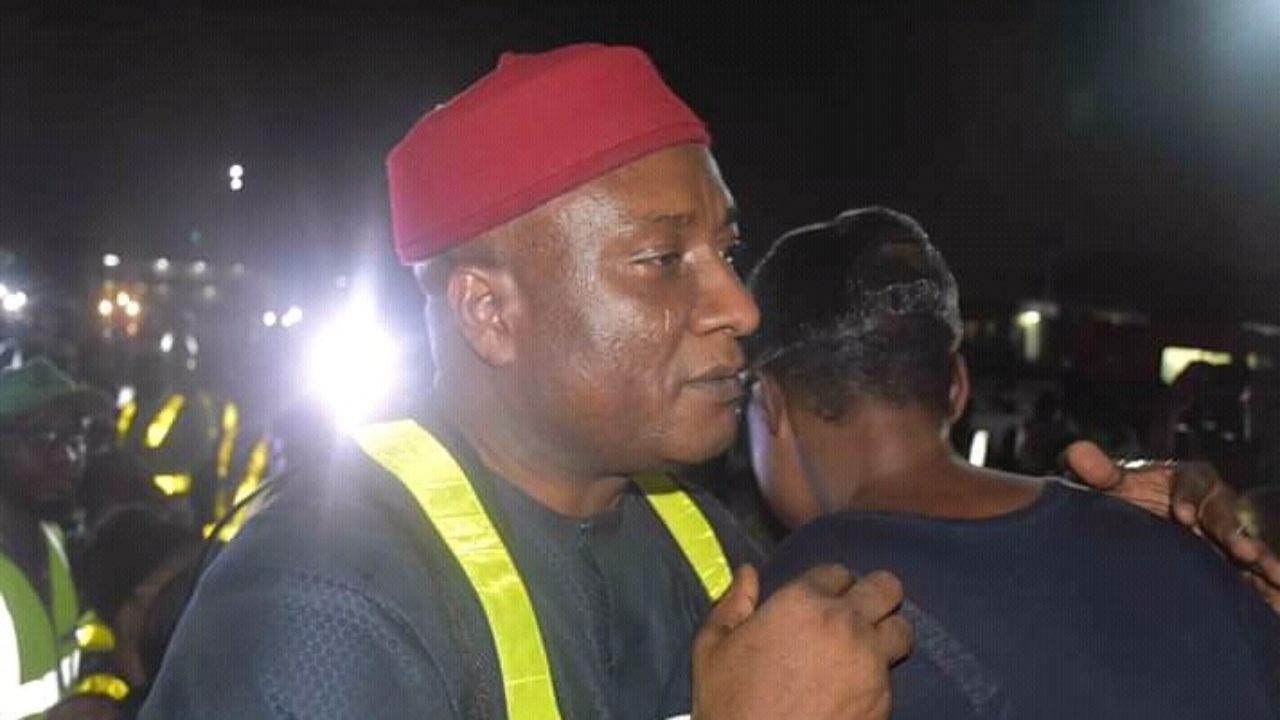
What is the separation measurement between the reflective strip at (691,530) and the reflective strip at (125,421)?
8.65 meters

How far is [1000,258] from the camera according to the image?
73.6 feet

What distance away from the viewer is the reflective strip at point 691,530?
2.24m

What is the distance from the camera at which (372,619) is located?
58.1 inches

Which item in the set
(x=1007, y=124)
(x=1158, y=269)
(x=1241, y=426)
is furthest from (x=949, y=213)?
(x=1241, y=426)

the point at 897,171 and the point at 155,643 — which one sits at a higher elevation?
the point at 897,171

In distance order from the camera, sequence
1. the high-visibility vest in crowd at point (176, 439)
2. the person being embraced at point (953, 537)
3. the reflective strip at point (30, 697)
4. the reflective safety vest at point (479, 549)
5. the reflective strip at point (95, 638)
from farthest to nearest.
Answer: the high-visibility vest in crowd at point (176, 439) → the reflective strip at point (95, 638) → the reflective strip at point (30, 697) → the person being embraced at point (953, 537) → the reflective safety vest at point (479, 549)

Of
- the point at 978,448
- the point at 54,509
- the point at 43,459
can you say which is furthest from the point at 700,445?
the point at 978,448

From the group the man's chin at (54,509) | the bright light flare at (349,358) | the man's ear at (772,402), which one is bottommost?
the man's chin at (54,509)

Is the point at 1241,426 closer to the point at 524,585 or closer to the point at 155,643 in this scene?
the point at 155,643

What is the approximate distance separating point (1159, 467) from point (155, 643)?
9.39 ft

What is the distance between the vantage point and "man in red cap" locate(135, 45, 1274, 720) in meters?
1.47

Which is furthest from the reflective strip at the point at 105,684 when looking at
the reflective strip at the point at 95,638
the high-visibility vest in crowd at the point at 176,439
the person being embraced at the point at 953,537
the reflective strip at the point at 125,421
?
the reflective strip at the point at 125,421

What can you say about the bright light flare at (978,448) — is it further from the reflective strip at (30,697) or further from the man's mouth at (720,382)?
the man's mouth at (720,382)

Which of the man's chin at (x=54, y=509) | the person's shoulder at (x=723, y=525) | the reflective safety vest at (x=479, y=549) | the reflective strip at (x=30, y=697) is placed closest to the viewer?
the reflective safety vest at (x=479, y=549)
